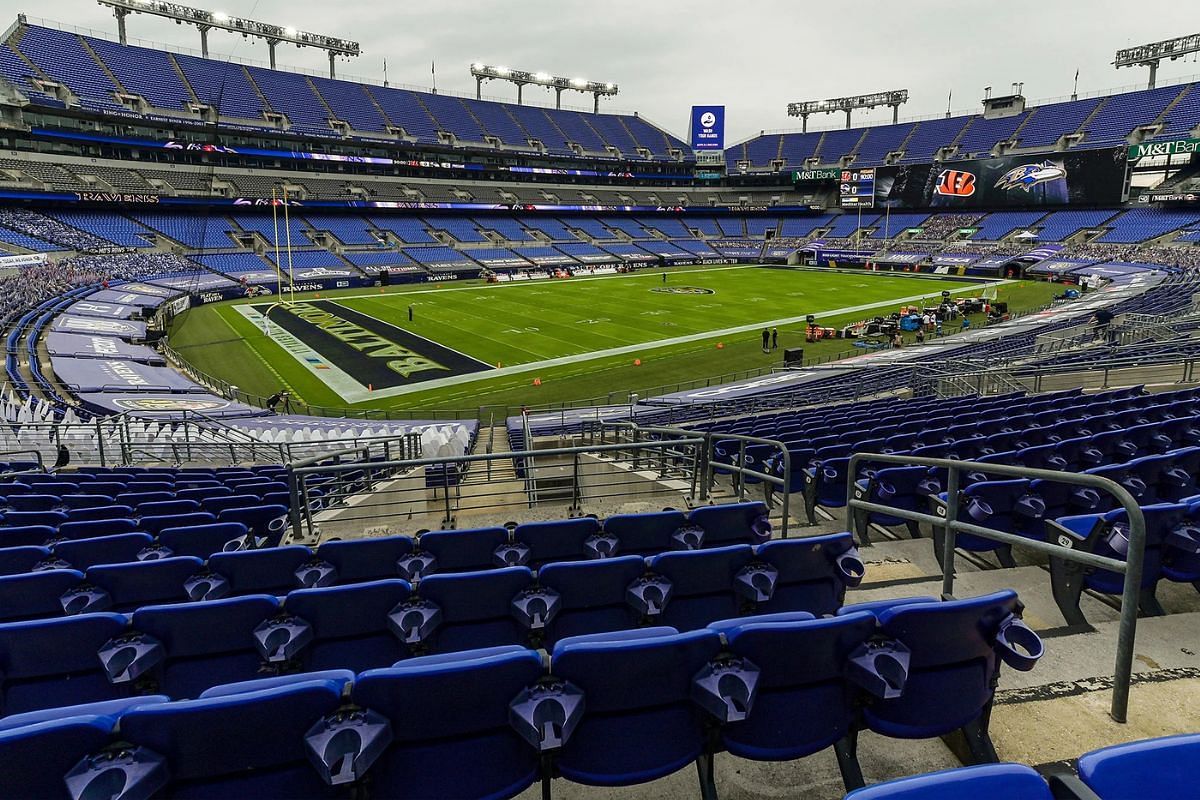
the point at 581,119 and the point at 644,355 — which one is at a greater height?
the point at 581,119

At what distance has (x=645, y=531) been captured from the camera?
608 centimetres

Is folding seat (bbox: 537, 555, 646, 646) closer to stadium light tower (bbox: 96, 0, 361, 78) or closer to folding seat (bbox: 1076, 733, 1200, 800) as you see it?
folding seat (bbox: 1076, 733, 1200, 800)

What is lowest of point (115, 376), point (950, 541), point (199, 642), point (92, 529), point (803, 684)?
point (115, 376)

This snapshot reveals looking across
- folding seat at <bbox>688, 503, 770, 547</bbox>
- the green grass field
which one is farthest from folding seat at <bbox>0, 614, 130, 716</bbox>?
the green grass field

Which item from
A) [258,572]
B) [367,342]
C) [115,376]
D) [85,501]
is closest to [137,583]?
[258,572]

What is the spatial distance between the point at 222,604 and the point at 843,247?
310ft

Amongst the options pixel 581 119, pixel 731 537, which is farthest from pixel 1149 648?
pixel 581 119

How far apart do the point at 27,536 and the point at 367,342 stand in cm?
3390

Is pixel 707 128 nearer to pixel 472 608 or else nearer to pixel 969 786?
pixel 472 608

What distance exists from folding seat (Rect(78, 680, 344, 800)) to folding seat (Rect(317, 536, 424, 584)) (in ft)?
8.59

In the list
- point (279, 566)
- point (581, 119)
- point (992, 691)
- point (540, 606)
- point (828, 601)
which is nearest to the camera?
point (992, 691)

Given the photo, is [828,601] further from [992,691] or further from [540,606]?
[540,606]

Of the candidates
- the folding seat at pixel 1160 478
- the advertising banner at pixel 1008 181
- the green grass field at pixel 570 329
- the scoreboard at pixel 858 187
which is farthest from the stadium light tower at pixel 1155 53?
the folding seat at pixel 1160 478

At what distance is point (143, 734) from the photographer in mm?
2668
